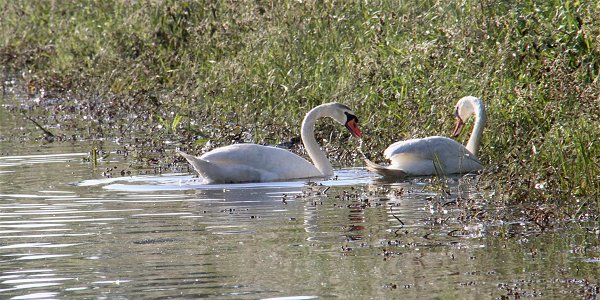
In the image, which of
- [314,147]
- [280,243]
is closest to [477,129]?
[314,147]

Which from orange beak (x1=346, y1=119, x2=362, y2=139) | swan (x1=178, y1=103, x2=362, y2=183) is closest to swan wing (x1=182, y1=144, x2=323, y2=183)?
swan (x1=178, y1=103, x2=362, y2=183)

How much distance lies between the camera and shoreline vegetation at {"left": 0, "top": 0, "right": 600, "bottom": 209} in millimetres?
10125

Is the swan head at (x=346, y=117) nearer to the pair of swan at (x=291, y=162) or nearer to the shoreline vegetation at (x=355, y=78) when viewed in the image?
the shoreline vegetation at (x=355, y=78)

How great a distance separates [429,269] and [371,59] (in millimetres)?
6955

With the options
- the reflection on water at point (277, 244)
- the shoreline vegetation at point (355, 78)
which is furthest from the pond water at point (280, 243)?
the shoreline vegetation at point (355, 78)

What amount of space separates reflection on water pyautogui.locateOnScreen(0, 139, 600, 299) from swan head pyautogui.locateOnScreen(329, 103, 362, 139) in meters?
1.24

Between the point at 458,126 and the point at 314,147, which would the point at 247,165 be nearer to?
the point at 314,147

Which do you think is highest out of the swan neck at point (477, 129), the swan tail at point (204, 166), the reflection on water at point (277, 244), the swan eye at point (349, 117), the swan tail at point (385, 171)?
the swan eye at point (349, 117)

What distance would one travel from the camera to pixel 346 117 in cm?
1272

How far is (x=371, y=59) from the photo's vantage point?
1381cm

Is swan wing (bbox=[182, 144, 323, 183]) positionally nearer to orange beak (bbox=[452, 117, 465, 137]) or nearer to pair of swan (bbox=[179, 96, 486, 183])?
pair of swan (bbox=[179, 96, 486, 183])

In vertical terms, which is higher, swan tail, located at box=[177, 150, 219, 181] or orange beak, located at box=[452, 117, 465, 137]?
orange beak, located at box=[452, 117, 465, 137]

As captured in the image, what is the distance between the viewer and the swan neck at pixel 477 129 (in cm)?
1198

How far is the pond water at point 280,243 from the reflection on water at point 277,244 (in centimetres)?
1
